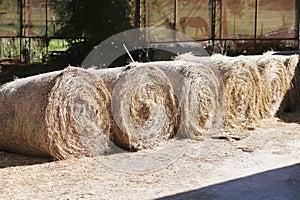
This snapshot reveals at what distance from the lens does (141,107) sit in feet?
21.5

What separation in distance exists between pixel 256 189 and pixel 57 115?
7.33 ft

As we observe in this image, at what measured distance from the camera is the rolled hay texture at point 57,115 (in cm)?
563

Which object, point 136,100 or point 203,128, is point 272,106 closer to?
point 203,128

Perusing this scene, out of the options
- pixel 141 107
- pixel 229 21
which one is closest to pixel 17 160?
pixel 141 107

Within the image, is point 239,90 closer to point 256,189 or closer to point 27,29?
point 256,189

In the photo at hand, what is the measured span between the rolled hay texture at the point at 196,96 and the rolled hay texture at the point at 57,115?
1.02m

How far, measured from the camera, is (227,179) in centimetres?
507

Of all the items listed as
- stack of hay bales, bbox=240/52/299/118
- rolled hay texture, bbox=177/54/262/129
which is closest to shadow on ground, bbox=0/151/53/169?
rolled hay texture, bbox=177/54/262/129

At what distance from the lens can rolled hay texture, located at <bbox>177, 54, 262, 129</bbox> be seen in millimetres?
7609

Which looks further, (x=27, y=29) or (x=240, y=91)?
(x=27, y=29)

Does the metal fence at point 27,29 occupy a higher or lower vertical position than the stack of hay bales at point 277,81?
higher

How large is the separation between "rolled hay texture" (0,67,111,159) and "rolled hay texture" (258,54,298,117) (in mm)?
3253

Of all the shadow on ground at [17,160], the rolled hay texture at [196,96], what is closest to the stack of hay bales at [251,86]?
the rolled hay texture at [196,96]

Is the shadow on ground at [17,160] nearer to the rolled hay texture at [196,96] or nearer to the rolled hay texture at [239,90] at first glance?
the rolled hay texture at [196,96]
